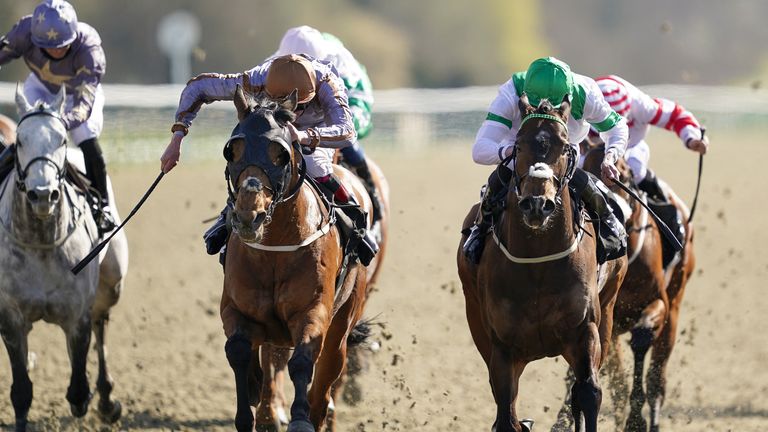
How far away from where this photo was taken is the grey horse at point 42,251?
637 centimetres

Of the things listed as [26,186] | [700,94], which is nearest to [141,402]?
[26,186]

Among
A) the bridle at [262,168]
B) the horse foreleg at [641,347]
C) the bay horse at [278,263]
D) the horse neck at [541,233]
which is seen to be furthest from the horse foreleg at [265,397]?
the horse foreleg at [641,347]

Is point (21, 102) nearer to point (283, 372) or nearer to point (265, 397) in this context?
point (265, 397)

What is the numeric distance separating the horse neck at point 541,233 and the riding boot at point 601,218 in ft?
1.01

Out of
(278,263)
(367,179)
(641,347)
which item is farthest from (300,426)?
(367,179)

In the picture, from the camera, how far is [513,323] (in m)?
5.64

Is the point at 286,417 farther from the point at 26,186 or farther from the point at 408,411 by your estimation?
the point at 26,186

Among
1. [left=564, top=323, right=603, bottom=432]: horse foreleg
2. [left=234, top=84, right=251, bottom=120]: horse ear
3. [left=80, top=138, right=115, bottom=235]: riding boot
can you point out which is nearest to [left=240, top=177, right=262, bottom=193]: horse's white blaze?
[left=234, top=84, right=251, bottom=120]: horse ear

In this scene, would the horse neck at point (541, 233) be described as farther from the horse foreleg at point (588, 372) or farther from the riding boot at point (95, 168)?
the riding boot at point (95, 168)

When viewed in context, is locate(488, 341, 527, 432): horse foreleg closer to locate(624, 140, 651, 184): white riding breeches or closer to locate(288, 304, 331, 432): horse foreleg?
locate(288, 304, 331, 432): horse foreleg

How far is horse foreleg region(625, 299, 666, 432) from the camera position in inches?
278

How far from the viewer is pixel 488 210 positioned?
593 cm

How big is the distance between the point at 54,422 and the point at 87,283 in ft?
3.06

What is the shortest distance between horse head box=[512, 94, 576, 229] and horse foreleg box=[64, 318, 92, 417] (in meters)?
2.67
